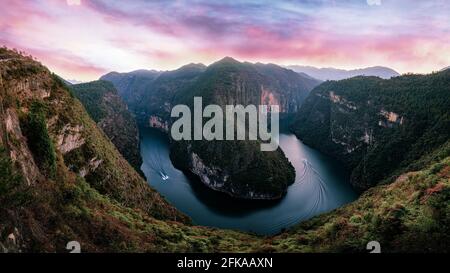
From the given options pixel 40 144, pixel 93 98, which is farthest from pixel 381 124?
pixel 40 144

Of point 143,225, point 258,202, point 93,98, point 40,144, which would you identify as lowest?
point 258,202

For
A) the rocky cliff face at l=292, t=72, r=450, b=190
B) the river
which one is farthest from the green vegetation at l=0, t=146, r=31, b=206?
the rocky cliff face at l=292, t=72, r=450, b=190

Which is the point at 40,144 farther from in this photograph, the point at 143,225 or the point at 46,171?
the point at 143,225

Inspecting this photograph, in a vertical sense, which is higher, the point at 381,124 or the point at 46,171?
the point at 381,124

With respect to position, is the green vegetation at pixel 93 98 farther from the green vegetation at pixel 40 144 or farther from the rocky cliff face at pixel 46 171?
the green vegetation at pixel 40 144

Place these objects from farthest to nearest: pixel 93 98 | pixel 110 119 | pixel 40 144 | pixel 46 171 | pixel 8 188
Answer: pixel 93 98, pixel 110 119, pixel 40 144, pixel 46 171, pixel 8 188

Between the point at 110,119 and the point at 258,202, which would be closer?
the point at 258,202
